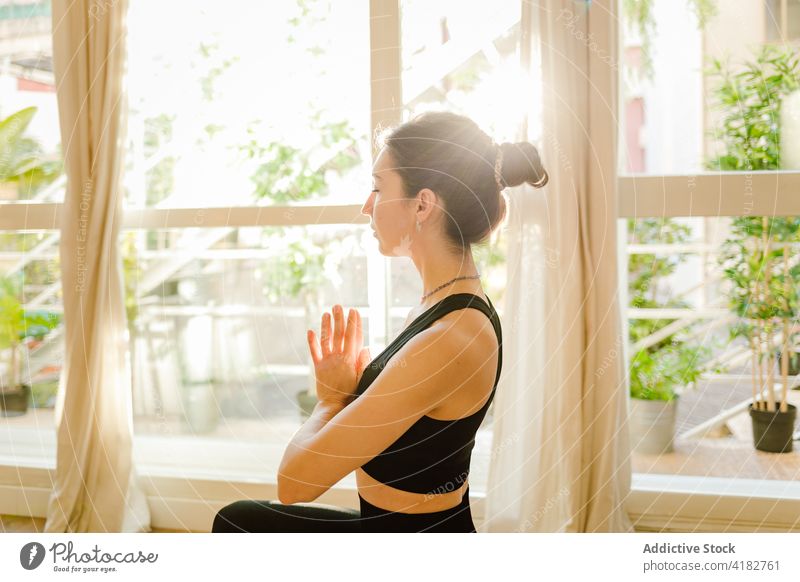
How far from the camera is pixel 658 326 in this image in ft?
8.36

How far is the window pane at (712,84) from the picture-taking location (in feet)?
7.32

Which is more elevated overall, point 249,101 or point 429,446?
point 249,101

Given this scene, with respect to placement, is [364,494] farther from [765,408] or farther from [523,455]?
[765,408]

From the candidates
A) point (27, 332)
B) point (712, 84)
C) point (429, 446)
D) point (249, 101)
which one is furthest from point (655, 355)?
point (27, 332)

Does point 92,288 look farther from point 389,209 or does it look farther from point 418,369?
point 418,369

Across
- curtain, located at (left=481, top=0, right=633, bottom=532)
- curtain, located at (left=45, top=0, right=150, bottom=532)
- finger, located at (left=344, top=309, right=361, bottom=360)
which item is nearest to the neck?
finger, located at (left=344, top=309, right=361, bottom=360)

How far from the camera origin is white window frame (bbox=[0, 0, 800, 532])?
2.09m

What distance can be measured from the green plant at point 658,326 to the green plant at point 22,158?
2320 millimetres

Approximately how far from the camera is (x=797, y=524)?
2.17 metres

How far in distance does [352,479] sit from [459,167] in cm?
150

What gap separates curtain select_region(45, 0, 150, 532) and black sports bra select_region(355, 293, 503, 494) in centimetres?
144

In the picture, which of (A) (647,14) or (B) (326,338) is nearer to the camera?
(B) (326,338)
